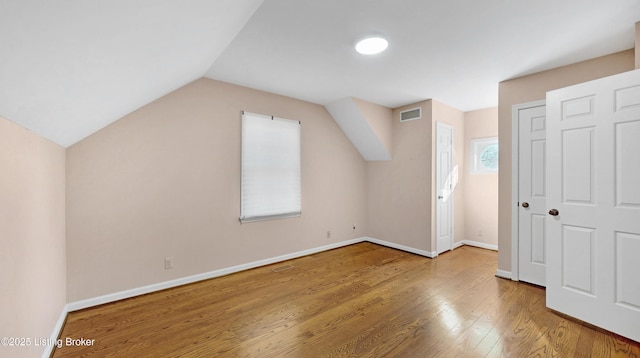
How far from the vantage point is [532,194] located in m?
3.03

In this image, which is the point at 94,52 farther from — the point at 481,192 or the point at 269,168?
the point at 481,192

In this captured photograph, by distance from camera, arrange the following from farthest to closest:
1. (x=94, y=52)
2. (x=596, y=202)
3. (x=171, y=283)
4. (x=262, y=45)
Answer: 1. (x=171, y=283)
2. (x=262, y=45)
3. (x=596, y=202)
4. (x=94, y=52)

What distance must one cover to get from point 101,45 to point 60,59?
185 millimetres

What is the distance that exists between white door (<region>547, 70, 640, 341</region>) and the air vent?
191 cm

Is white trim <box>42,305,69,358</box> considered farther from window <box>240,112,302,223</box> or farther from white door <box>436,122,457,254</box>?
white door <box>436,122,457,254</box>

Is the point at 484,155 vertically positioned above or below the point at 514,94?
below

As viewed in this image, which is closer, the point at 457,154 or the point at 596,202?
the point at 596,202

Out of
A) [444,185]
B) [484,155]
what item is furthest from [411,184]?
[484,155]

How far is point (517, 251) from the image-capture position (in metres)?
3.12

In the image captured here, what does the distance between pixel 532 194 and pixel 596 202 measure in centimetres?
95

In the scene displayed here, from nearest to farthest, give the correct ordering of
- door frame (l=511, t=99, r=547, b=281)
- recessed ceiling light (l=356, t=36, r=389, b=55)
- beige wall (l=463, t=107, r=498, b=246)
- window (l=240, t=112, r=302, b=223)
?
recessed ceiling light (l=356, t=36, r=389, b=55) → door frame (l=511, t=99, r=547, b=281) → window (l=240, t=112, r=302, b=223) → beige wall (l=463, t=107, r=498, b=246)

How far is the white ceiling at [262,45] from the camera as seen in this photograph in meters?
1.02

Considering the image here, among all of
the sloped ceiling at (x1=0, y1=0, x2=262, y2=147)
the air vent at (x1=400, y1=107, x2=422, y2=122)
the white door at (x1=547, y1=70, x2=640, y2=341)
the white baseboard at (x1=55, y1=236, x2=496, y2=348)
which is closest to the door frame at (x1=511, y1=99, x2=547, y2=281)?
the white baseboard at (x1=55, y1=236, x2=496, y2=348)

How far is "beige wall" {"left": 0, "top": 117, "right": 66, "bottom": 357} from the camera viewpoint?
49.1 inches
